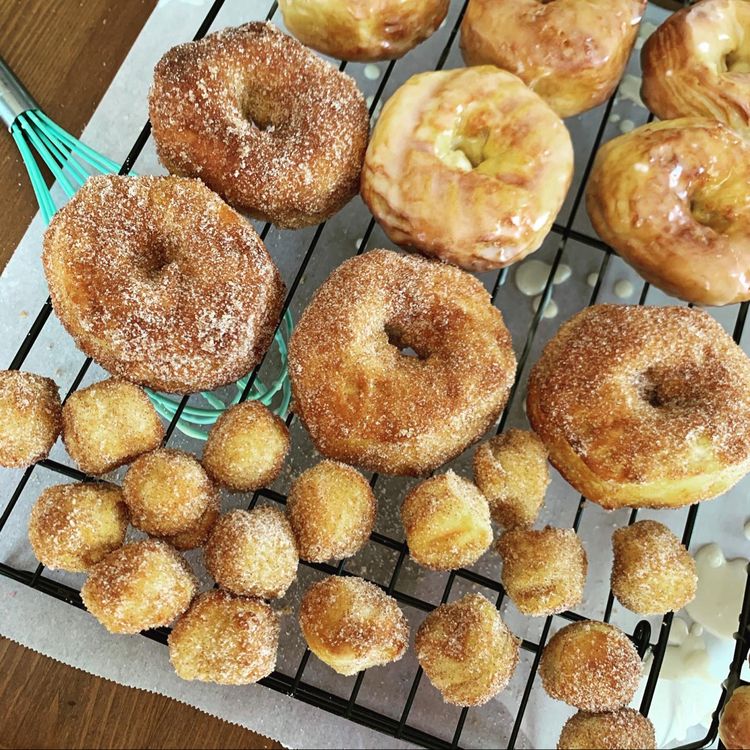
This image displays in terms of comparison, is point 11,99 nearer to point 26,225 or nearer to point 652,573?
point 26,225

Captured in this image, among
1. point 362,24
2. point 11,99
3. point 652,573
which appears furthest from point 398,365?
point 11,99

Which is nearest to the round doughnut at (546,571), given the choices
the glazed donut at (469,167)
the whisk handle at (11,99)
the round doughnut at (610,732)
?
the round doughnut at (610,732)

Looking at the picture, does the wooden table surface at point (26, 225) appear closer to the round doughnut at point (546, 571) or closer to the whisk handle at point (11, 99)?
the whisk handle at point (11, 99)

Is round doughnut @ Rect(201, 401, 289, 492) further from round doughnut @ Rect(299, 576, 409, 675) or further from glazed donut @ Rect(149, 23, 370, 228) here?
glazed donut @ Rect(149, 23, 370, 228)

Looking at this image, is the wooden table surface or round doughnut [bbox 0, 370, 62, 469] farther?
the wooden table surface

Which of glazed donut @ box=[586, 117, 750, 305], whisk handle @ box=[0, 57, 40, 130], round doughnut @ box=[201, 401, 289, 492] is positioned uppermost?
whisk handle @ box=[0, 57, 40, 130]

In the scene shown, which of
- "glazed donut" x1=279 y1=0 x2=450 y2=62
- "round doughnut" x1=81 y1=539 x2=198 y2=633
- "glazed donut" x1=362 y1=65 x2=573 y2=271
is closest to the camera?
"round doughnut" x1=81 y1=539 x2=198 y2=633

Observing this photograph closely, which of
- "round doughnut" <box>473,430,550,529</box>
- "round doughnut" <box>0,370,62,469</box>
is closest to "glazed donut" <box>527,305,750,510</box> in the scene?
"round doughnut" <box>473,430,550,529</box>
